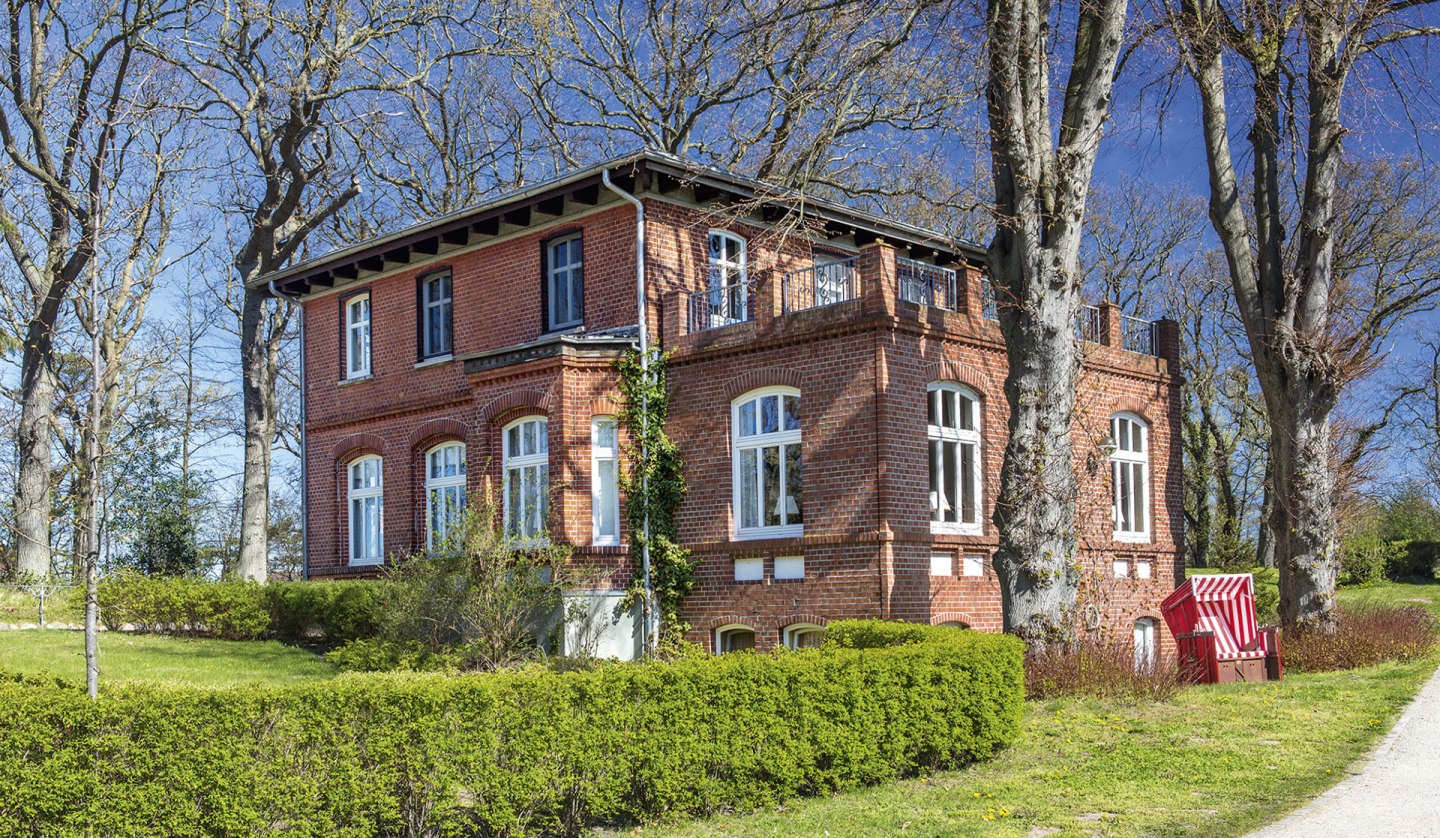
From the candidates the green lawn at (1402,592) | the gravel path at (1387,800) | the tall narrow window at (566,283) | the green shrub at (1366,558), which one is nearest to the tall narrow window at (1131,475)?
the gravel path at (1387,800)

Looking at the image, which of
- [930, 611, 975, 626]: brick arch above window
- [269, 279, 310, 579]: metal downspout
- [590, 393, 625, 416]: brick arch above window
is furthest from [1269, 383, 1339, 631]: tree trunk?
[269, 279, 310, 579]: metal downspout

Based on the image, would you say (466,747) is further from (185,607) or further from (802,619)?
(185,607)

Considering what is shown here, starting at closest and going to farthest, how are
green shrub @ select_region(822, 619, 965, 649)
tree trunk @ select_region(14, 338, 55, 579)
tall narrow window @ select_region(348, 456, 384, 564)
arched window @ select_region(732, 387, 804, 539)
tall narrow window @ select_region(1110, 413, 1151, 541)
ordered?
green shrub @ select_region(822, 619, 965, 649)
arched window @ select_region(732, 387, 804, 539)
tall narrow window @ select_region(1110, 413, 1151, 541)
tall narrow window @ select_region(348, 456, 384, 564)
tree trunk @ select_region(14, 338, 55, 579)

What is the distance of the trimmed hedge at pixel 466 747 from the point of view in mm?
7453

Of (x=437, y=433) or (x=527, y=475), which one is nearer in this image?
(x=527, y=475)

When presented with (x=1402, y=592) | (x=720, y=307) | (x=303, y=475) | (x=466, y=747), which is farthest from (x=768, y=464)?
(x=1402, y=592)

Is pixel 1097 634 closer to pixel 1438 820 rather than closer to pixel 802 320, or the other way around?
pixel 802 320

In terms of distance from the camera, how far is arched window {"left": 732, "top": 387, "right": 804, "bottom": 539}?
16.1m

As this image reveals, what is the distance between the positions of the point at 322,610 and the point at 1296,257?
612 inches

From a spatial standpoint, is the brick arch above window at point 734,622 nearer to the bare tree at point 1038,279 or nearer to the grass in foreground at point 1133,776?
the bare tree at point 1038,279

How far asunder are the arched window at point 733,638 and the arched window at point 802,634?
76 centimetres

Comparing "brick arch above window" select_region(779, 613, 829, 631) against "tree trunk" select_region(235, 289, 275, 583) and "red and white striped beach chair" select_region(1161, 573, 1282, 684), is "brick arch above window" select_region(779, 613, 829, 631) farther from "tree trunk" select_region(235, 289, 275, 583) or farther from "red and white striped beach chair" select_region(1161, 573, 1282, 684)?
"tree trunk" select_region(235, 289, 275, 583)

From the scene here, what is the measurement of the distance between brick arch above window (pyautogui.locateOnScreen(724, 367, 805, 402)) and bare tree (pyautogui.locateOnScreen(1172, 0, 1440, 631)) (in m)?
6.28

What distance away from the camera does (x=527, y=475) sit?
18.3 metres
